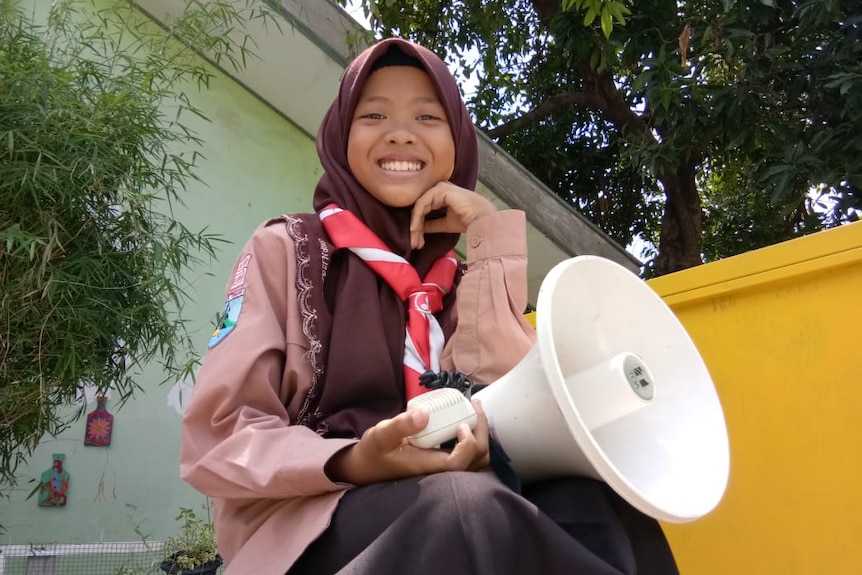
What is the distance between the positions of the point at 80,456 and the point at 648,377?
2640 millimetres

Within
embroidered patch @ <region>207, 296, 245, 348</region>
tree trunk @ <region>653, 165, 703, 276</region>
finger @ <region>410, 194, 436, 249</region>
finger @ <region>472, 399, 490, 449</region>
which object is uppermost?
tree trunk @ <region>653, 165, 703, 276</region>

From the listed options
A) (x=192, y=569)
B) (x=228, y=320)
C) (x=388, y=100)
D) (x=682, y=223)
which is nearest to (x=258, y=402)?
(x=228, y=320)

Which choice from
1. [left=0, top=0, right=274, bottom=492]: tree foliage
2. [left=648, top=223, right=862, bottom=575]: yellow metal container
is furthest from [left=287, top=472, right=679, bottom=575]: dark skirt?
[left=0, top=0, right=274, bottom=492]: tree foliage

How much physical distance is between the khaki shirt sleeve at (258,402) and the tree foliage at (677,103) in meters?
2.04

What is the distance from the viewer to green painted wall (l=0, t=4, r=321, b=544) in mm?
3148

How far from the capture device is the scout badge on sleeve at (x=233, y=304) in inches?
56.4

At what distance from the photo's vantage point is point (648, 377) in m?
1.37

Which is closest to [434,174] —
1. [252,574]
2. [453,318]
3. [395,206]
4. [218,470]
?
[395,206]

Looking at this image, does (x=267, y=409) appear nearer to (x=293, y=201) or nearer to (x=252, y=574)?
(x=252, y=574)

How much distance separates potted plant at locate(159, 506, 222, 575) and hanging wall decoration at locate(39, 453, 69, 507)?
48 centimetres

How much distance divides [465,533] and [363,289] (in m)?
0.65

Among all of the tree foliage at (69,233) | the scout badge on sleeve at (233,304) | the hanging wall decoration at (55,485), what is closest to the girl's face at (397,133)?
the scout badge on sleeve at (233,304)

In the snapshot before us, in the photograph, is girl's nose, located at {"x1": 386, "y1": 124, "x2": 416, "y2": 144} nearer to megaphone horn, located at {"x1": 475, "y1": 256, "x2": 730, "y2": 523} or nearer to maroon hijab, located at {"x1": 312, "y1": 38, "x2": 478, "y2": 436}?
maroon hijab, located at {"x1": 312, "y1": 38, "x2": 478, "y2": 436}

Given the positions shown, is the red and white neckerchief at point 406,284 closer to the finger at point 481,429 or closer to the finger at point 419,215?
the finger at point 419,215
